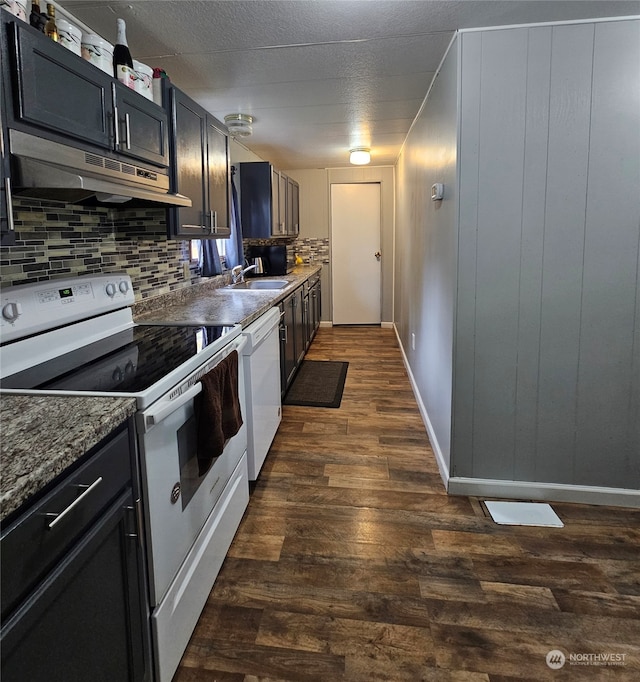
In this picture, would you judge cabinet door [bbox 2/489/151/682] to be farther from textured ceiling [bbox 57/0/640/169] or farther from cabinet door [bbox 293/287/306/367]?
cabinet door [bbox 293/287/306/367]

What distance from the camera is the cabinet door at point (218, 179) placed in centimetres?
280

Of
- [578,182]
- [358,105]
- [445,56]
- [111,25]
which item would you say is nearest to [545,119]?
[578,182]

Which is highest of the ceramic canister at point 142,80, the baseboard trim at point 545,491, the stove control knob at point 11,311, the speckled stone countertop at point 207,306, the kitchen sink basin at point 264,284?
the ceramic canister at point 142,80

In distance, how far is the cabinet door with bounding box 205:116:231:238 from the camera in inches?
110

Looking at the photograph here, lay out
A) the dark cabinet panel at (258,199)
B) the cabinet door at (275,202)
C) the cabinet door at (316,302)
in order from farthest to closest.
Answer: the cabinet door at (316,302), the cabinet door at (275,202), the dark cabinet panel at (258,199)

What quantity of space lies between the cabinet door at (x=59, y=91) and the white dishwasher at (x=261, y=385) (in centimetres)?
106

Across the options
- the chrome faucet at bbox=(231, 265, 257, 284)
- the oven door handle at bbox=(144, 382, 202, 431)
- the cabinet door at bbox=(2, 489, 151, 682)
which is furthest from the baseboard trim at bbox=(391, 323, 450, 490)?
the chrome faucet at bbox=(231, 265, 257, 284)

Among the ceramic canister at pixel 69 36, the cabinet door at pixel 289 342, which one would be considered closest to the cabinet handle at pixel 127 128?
the ceramic canister at pixel 69 36

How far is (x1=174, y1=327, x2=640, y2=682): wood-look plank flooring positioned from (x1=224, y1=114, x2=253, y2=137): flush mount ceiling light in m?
2.58

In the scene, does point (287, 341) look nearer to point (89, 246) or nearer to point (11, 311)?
point (89, 246)

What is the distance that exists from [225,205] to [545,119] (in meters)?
1.94

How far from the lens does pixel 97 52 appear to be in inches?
64.2

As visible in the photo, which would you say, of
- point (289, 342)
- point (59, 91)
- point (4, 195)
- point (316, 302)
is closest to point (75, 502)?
point (4, 195)

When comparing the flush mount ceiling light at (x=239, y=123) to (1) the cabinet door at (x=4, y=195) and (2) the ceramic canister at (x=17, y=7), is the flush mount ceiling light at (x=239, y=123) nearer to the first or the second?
(2) the ceramic canister at (x=17, y=7)
